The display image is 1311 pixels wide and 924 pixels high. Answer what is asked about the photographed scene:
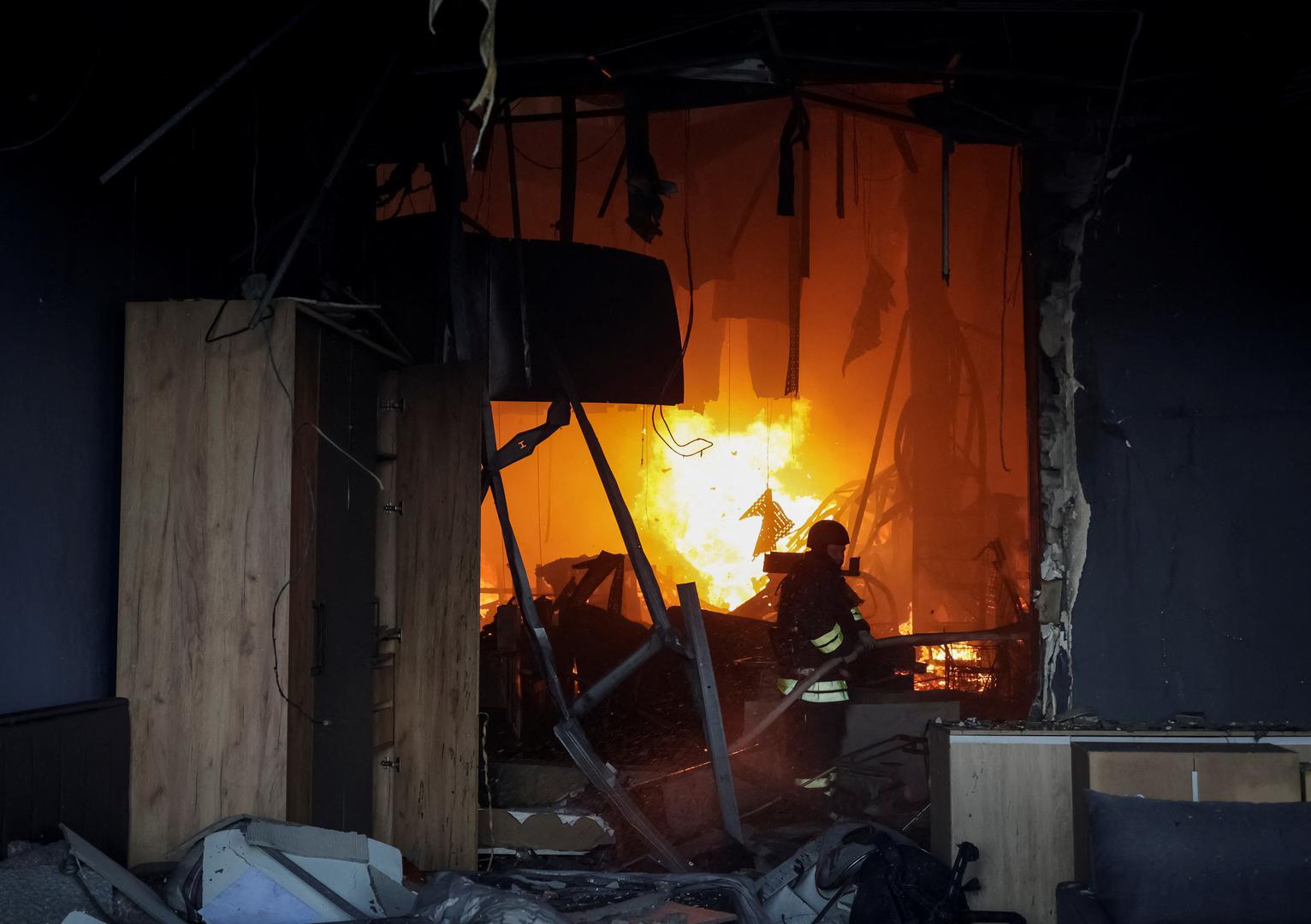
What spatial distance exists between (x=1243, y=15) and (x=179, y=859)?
5.33 m

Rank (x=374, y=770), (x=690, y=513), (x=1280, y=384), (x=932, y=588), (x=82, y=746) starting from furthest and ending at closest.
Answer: (x=690, y=513) < (x=932, y=588) < (x=374, y=770) < (x=1280, y=384) < (x=82, y=746)

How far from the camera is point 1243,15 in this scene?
176 inches

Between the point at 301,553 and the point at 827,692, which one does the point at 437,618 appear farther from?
the point at 827,692

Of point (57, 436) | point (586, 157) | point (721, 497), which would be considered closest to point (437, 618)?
point (57, 436)

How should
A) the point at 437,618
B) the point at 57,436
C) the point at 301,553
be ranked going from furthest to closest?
the point at 437,618, the point at 301,553, the point at 57,436

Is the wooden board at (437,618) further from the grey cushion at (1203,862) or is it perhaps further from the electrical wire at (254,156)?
the grey cushion at (1203,862)

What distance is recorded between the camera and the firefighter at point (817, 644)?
676 cm

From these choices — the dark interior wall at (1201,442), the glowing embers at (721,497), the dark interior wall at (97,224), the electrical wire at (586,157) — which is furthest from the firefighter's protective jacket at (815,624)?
the glowing embers at (721,497)

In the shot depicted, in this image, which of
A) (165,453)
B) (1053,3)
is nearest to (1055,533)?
(1053,3)

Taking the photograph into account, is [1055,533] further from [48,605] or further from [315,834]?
[48,605]

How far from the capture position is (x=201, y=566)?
432 centimetres

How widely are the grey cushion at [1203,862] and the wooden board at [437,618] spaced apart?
303cm

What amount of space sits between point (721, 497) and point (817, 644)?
7.20 metres

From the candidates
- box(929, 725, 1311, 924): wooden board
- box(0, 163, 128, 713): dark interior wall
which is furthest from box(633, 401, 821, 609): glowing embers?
box(0, 163, 128, 713): dark interior wall
